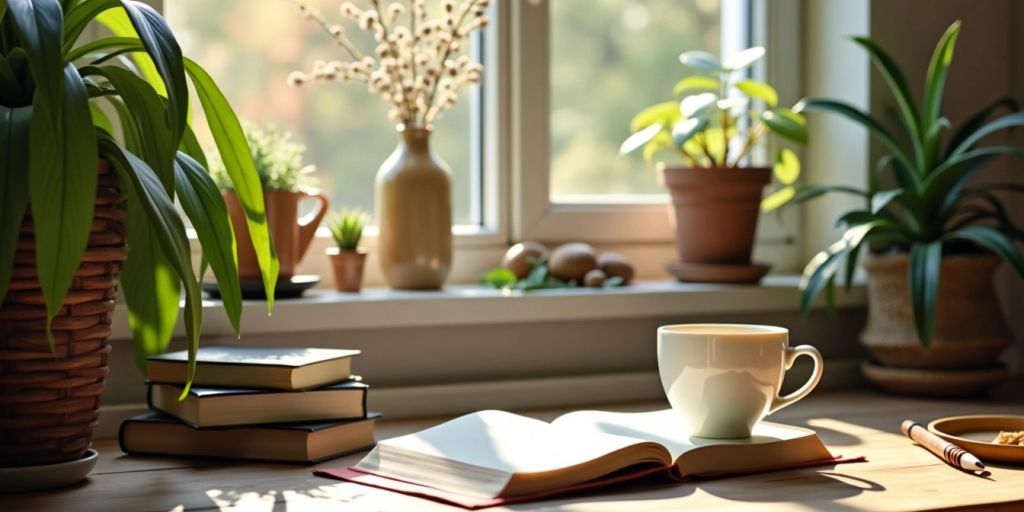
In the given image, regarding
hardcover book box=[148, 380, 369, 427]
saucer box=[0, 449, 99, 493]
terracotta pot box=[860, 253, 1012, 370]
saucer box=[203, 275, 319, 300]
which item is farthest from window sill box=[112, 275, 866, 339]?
saucer box=[0, 449, 99, 493]

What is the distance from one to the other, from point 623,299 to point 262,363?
0.66 metres

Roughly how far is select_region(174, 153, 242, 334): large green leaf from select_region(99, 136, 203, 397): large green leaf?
0.13 ft

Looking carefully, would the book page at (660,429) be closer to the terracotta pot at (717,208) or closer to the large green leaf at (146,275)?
the large green leaf at (146,275)

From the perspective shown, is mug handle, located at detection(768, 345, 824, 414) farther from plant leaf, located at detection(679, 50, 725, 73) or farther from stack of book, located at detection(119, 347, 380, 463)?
plant leaf, located at detection(679, 50, 725, 73)

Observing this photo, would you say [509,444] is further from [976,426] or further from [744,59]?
[744,59]

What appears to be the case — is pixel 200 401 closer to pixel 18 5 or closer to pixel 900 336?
pixel 18 5

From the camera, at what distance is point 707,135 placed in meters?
1.88

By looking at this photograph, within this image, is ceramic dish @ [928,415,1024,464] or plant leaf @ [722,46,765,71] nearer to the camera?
ceramic dish @ [928,415,1024,464]

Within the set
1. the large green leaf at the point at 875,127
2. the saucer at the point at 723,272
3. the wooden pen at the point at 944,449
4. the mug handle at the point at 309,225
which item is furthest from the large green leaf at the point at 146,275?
the large green leaf at the point at 875,127

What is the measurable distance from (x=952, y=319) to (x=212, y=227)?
111 centimetres

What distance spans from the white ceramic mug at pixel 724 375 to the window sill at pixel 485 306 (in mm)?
513

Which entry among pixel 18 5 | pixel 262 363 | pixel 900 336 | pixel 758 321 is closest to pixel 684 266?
pixel 758 321

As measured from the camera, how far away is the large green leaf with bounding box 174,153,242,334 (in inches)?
42.1

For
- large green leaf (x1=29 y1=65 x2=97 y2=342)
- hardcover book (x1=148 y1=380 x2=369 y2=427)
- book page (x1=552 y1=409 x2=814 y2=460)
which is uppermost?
large green leaf (x1=29 y1=65 x2=97 y2=342)
